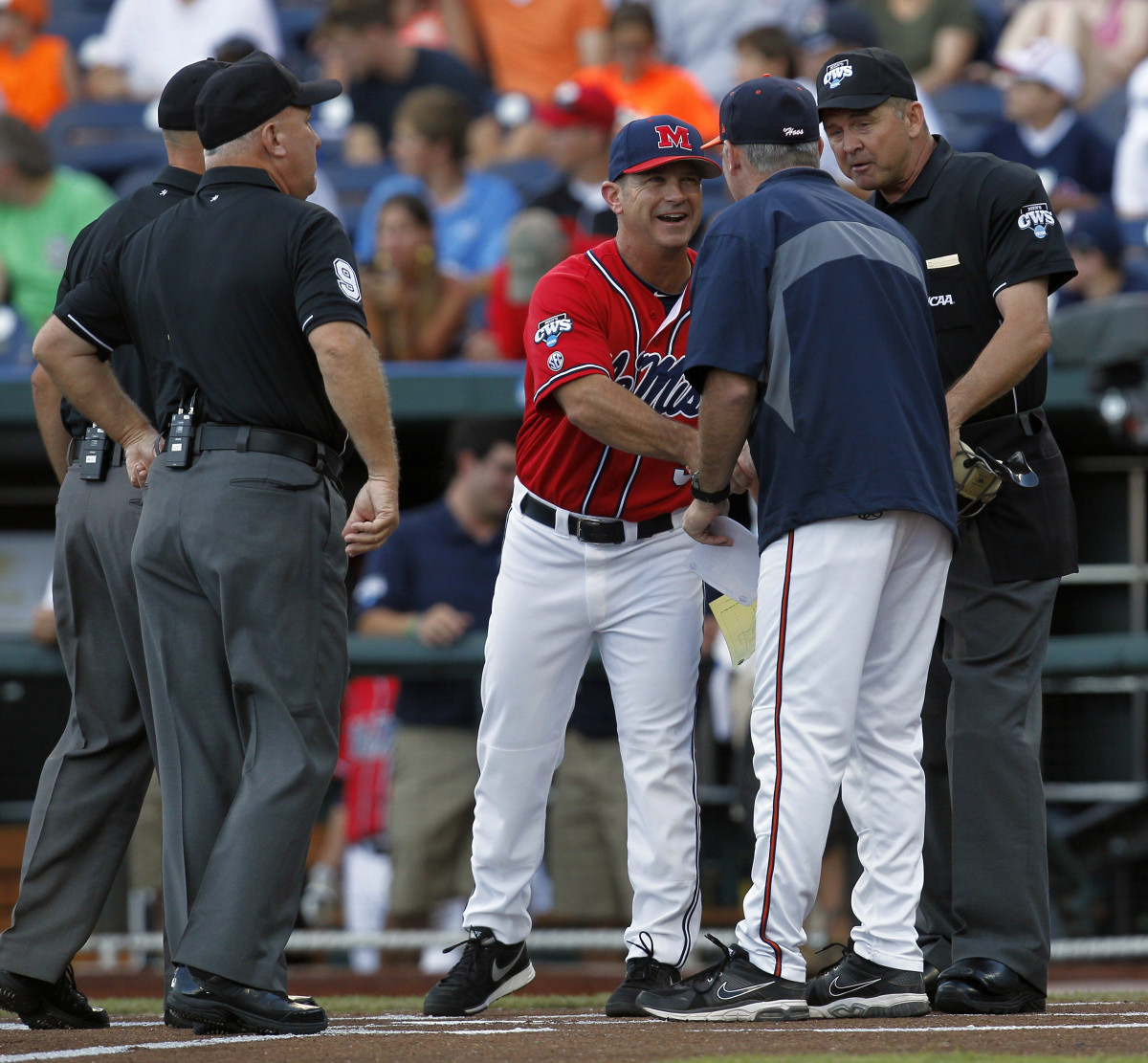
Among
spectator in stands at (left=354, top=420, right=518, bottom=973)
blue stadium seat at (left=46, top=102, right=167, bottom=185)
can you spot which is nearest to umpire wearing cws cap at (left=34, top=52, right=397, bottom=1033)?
spectator in stands at (left=354, top=420, right=518, bottom=973)

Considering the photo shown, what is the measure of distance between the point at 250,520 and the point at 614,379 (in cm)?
99

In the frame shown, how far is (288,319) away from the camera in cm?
360

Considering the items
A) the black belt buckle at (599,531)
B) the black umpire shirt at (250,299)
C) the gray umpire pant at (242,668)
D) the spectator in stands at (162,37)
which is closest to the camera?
the gray umpire pant at (242,668)

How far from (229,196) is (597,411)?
929mm

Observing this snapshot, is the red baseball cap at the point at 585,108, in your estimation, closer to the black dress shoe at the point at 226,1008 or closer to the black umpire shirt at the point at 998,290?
the black umpire shirt at the point at 998,290

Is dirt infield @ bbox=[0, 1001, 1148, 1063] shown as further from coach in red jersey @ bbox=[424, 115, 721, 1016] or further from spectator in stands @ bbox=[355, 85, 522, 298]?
spectator in stands @ bbox=[355, 85, 522, 298]

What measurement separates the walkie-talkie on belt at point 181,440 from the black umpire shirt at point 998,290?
67.9 inches

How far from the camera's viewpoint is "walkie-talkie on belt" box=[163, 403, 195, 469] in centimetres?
360

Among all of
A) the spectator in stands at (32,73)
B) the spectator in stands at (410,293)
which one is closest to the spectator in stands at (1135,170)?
the spectator in stands at (410,293)

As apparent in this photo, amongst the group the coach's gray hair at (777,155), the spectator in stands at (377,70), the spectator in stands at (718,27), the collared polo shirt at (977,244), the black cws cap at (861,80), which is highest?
the spectator in stands at (718,27)

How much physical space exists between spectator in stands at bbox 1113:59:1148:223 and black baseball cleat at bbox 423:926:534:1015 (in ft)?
19.9

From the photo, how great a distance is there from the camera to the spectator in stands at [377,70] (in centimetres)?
971

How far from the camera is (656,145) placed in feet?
12.9

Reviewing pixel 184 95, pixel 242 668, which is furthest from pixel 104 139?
pixel 242 668
